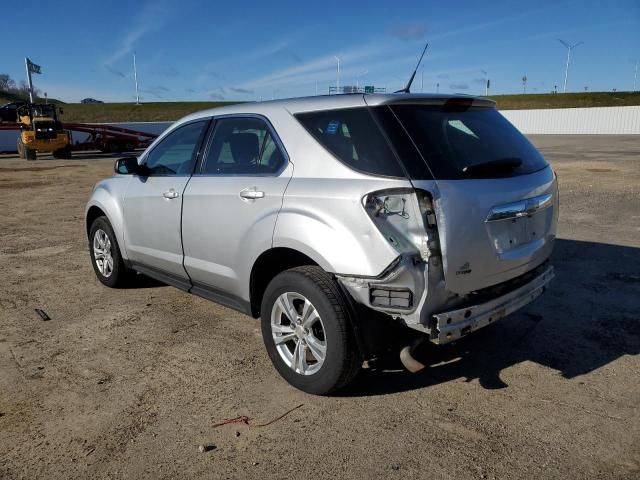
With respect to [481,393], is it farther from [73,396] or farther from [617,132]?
[617,132]

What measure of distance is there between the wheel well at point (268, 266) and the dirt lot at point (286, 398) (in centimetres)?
50

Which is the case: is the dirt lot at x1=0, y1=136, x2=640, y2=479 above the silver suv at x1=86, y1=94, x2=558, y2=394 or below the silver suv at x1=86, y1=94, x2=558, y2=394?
below

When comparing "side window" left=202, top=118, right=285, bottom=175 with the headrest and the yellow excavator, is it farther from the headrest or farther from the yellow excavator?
the yellow excavator

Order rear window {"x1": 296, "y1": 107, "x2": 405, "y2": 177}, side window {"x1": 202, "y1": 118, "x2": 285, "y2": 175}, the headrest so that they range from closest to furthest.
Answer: rear window {"x1": 296, "y1": 107, "x2": 405, "y2": 177}, side window {"x1": 202, "y1": 118, "x2": 285, "y2": 175}, the headrest

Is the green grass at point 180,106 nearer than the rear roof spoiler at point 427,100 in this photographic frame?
No

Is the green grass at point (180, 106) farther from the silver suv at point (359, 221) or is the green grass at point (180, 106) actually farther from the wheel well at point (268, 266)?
the wheel well at point (268, 266)

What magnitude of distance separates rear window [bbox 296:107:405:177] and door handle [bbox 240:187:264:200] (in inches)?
20.5

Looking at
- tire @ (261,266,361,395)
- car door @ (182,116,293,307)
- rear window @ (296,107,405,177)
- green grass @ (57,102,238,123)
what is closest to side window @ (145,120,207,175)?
car door @ (182,116,293,307)

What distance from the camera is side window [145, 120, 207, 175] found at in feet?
13.9

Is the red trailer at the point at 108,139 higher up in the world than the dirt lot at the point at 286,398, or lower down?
higher up

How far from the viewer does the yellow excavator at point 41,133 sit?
25.7 m

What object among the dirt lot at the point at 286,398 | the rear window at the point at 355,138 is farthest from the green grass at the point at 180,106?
the rear window at the point at 355,138

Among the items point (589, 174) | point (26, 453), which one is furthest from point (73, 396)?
point (589, 174)

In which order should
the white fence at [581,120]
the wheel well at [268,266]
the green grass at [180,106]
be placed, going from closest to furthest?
1. the wheel well at [268,266]
2. the white fence at [581,120]
3. the green grass at [180,106]
